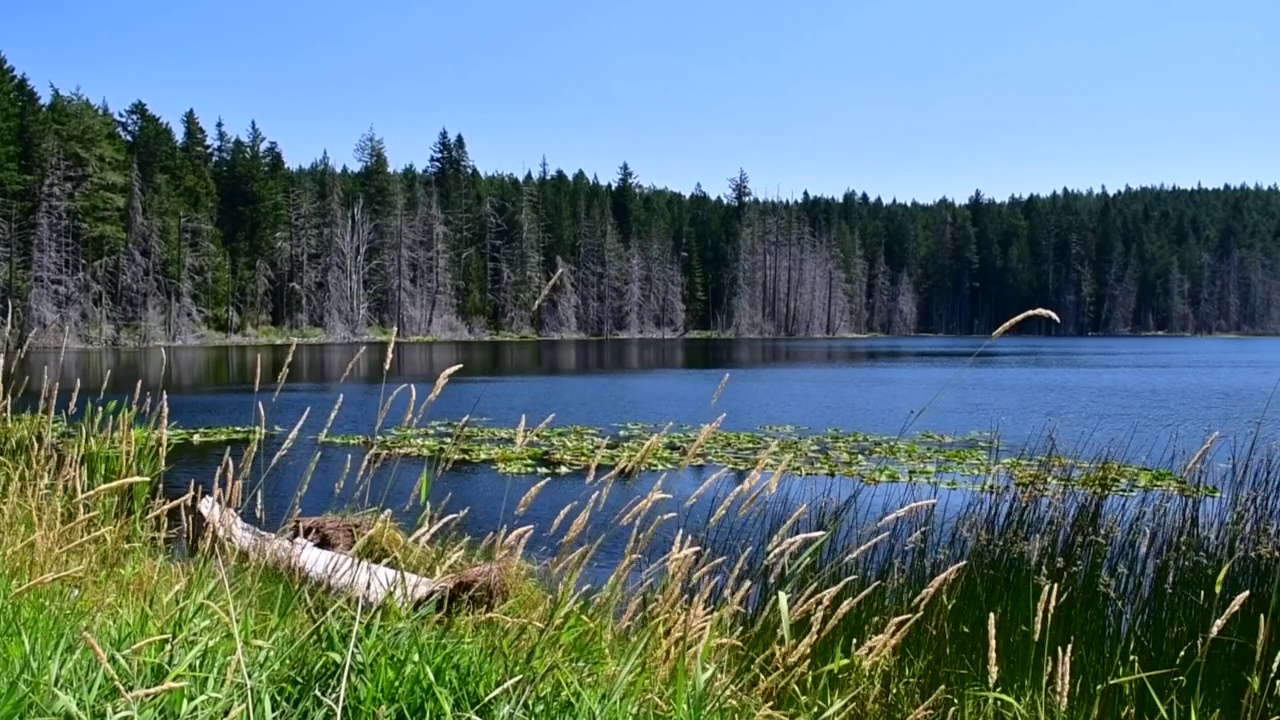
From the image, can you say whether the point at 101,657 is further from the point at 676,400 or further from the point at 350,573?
the point at 676,400

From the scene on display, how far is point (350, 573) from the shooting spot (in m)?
4.29

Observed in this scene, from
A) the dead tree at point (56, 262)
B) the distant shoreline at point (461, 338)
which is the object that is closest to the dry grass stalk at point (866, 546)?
the distant shoreline at point (461, 338)

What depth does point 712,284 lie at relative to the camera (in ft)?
326

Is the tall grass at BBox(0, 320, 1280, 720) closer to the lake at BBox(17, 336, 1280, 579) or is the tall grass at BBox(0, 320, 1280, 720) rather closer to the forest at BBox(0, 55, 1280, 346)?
the lake at BBox(17, 336, 1280, 579)

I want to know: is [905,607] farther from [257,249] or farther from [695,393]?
[257,249]

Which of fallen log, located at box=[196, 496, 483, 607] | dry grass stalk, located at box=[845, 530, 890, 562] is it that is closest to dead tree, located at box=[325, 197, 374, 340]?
fallen log, located at box=[196, 496, 483, 607]

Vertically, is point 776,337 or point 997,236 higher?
point 997,236

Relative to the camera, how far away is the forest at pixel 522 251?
184 ft

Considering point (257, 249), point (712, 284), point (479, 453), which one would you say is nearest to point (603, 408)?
point (479, 453)

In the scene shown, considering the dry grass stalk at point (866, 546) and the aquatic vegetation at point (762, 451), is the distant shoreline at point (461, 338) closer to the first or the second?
the aquatic vegetation at point (762, 451)

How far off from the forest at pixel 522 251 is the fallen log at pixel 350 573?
92.2 feet

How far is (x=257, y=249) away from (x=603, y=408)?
163 feet

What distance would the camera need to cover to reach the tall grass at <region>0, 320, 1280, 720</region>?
9.25ft

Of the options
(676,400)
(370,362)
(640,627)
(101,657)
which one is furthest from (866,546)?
(370,362)
